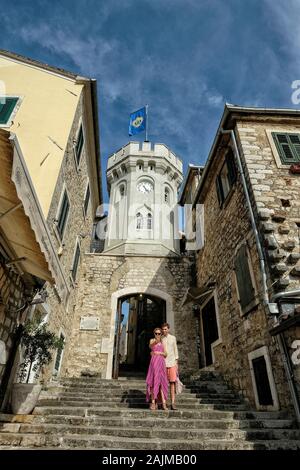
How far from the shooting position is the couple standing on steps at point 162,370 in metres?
4.93

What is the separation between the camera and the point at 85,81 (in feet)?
26.5

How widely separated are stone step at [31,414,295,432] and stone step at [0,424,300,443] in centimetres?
19

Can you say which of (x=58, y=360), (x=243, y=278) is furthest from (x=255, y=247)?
(x=58, y=360)

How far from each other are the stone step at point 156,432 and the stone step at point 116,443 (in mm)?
186

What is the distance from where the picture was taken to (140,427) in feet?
13.8

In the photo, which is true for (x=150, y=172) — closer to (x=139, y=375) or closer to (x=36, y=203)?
(x=139, y=375)

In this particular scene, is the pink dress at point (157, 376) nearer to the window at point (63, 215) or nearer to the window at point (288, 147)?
the window at point (63, 215)

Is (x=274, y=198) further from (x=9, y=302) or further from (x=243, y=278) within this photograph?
(x=9, y=302)

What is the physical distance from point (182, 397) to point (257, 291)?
2.79 meters

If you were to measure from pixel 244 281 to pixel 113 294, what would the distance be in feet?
19.7

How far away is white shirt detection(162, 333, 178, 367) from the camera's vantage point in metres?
5.18

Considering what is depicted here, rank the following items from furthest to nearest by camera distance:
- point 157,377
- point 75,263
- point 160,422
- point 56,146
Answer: point 75,263, point 56,146, point 157,377, point 160,422

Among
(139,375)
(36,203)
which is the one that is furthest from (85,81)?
(139,375)

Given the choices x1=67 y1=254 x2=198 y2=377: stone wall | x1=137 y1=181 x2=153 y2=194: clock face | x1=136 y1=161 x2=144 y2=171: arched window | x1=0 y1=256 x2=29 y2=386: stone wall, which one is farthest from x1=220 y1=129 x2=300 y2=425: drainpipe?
x1=136 y1=161 x2=144 y2=171: arched window
